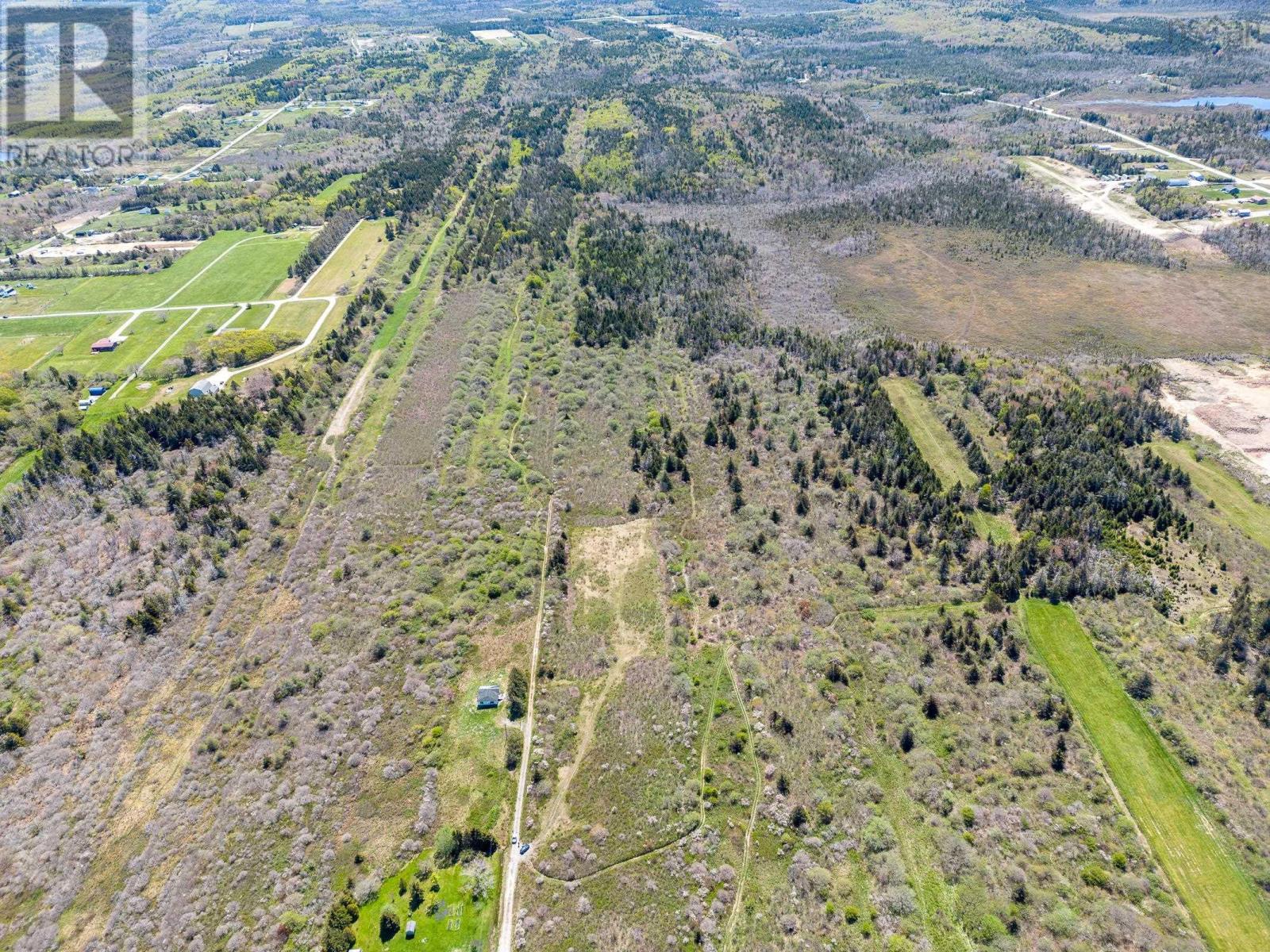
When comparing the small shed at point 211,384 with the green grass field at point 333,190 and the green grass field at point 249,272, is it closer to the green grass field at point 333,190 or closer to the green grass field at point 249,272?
the green grass field at point 249,272

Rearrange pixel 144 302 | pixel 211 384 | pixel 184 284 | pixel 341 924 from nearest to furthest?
pixel 341 924, pixel 211 384, pixel 144 302, pixel 184 284

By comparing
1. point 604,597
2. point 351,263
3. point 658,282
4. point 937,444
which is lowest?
point 604,597

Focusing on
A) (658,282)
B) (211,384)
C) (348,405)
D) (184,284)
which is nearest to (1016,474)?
(658,282)

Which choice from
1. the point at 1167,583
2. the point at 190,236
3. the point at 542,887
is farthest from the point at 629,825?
the point at 190,236

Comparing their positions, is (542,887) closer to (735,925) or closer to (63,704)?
(735,925)

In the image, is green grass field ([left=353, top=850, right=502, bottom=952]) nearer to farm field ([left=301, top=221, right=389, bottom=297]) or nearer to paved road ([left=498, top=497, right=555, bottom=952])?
paved road ([left=498, top=497, right=555, bottom=952])

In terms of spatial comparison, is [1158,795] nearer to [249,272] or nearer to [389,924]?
[389,924]

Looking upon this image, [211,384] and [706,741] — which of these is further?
[211,384]
